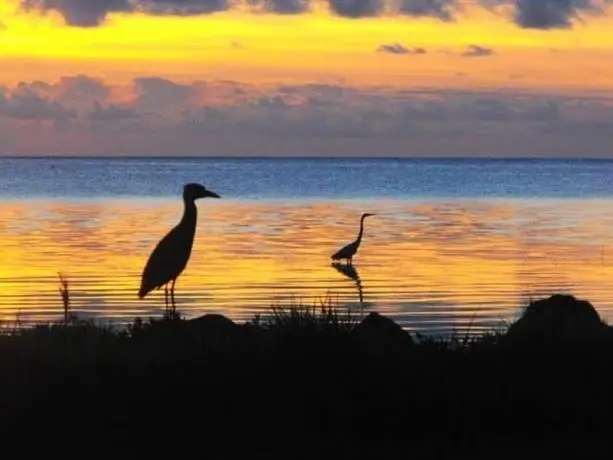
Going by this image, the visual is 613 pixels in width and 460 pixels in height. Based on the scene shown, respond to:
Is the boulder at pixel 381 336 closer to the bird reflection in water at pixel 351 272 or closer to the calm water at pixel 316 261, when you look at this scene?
the calm water at pixel 316 261

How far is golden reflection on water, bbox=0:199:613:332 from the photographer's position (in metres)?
18.7

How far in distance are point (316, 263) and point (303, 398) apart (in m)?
18.2

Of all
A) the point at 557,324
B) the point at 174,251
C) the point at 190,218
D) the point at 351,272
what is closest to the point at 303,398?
the point at 557,324

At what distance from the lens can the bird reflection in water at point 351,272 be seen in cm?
2156

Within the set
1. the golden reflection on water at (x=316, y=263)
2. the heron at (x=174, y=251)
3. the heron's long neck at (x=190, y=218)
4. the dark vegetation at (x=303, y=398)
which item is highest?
the heron's long neck at (x=190, y=218)

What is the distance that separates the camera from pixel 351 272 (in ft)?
80.8

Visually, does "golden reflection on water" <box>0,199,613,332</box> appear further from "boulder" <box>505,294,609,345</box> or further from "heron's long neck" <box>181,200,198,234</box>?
"boulder" <box>505,294,609,345</box>

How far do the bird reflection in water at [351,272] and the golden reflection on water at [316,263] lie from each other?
9 centimetres

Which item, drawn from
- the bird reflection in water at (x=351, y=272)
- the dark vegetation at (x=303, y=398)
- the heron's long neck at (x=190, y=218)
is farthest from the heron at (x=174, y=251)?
the bird reflection in water at (x=351, y=272)

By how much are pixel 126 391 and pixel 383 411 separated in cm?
166

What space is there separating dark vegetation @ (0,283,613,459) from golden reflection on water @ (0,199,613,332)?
6636mm

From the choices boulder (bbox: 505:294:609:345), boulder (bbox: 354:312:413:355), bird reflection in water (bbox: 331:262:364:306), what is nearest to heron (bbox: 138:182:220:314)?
boulder (bbox: 354:312:413:355)

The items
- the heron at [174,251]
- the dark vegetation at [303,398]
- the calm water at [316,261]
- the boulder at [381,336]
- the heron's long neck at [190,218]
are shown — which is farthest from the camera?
the calm water at [316,261]

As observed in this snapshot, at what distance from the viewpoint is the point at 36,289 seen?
2088 cm
